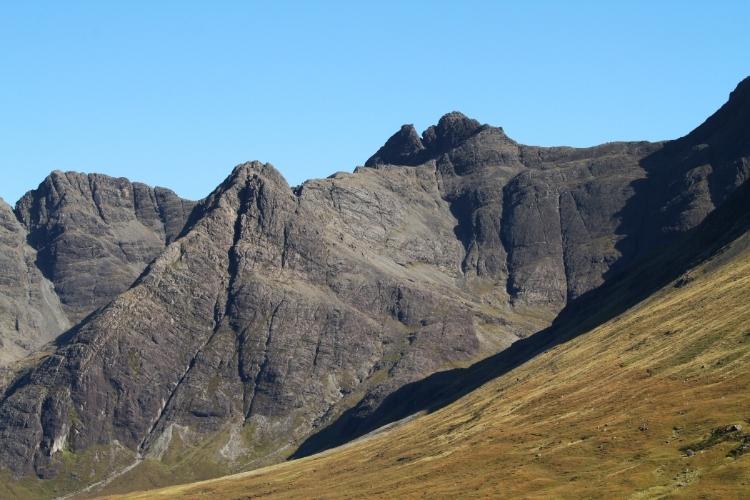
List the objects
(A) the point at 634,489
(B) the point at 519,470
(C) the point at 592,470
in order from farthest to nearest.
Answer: (B) the point at 519,470 < (C) the point at 592,470 < (A) the point at 634,489

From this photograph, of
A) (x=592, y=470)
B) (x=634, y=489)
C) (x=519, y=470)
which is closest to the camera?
(x=634, y=489)

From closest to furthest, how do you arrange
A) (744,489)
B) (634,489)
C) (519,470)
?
(744,489) < (634,489) < (519,470)

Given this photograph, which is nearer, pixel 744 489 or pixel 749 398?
pixel 744 489

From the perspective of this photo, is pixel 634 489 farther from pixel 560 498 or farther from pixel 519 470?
pixel 519 470

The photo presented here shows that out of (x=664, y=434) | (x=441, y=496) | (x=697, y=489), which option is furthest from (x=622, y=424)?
(x=697, y=489)

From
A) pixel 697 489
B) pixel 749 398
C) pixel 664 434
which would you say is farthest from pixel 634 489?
pixel 749 398

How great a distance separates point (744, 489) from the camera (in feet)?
449

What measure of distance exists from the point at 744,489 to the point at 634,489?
18.1 meters

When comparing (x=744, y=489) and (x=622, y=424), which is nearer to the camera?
(x=744, y=489)

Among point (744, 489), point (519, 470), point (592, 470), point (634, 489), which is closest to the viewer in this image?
point (744, 489)

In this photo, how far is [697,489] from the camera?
465ft

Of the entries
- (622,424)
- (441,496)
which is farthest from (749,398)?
(441,496)

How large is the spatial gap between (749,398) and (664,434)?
15.3m

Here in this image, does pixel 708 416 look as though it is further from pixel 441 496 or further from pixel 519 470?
pixel 441 496
